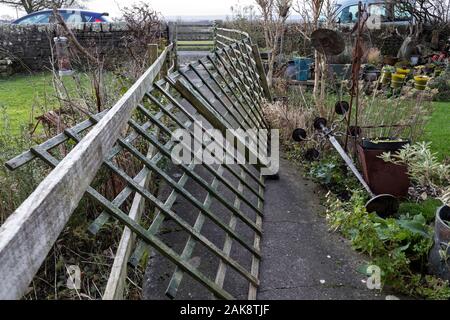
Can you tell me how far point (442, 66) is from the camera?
936 cm

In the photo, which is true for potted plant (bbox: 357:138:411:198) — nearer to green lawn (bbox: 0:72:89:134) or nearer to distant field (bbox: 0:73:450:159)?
distant field (bbox: 0:73:450:159)

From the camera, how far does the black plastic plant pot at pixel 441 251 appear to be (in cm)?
231

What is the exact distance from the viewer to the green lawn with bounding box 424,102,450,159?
4.84 metres

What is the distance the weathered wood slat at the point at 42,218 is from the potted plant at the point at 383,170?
7.76 ft

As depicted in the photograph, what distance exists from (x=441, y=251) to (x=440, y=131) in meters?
3.88

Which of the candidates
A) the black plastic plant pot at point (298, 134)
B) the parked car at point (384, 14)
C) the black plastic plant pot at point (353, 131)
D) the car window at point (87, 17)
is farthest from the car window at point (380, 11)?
the black plastic plant pot at point (353, 131)

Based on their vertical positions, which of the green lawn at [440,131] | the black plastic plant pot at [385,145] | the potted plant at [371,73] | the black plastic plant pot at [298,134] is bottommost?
the green lawn at [440,131]

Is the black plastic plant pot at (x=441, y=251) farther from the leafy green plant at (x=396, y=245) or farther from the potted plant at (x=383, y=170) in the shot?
the potted plant at (x=383, y=170)

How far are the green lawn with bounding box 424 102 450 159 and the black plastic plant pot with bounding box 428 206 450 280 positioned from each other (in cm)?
241

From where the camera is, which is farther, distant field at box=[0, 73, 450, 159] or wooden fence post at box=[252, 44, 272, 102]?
wooden fence post at box=[252, 44, 272, 102]

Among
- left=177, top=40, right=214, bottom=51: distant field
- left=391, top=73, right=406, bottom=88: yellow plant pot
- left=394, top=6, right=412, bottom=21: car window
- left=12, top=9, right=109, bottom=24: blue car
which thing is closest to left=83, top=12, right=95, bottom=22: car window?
left=12, top=9, right=109, bottom=24: blue car

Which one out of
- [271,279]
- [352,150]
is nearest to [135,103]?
[271,279]

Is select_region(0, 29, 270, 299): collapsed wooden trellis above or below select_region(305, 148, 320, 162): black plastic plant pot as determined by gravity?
above
